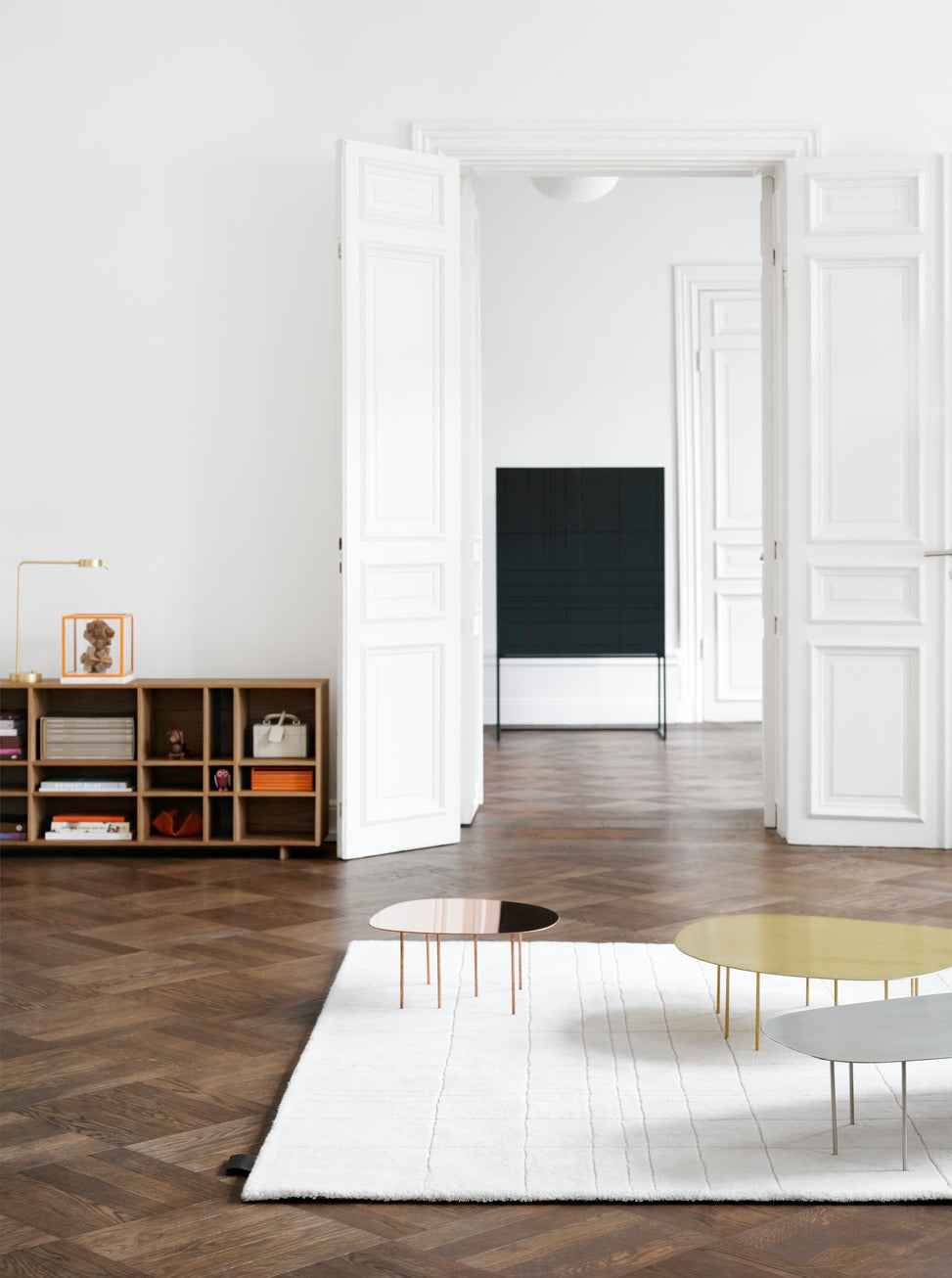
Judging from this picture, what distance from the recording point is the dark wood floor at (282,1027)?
7.33ft

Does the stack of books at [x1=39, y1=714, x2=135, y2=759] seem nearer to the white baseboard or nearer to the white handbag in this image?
the white handbag

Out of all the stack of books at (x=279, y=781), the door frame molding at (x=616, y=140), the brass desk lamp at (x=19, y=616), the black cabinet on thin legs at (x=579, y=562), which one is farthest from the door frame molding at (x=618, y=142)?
the black cabinet on thin legs at (x=579, y=562)

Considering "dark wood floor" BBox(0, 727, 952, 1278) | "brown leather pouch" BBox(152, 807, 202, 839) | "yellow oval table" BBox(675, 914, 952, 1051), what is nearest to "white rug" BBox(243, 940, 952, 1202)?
"dark wood floor" BBox(0, 727, 952, 1278)

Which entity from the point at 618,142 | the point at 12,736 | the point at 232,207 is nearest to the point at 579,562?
the point at 618,142

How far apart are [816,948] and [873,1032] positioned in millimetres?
549

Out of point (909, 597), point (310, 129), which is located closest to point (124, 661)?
point (310, 129)

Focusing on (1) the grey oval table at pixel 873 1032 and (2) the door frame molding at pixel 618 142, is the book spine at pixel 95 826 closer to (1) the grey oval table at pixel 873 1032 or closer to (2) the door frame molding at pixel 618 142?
(2) the door frame molding at pixel 618 142

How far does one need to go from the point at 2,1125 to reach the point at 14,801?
3.12 meters

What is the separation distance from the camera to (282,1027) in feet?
10.9

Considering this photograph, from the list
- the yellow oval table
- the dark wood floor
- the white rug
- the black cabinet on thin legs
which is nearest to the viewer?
the dark wood floor

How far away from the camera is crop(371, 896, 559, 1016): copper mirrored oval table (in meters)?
3.40

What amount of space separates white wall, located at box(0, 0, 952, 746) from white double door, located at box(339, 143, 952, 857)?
16.6 inches

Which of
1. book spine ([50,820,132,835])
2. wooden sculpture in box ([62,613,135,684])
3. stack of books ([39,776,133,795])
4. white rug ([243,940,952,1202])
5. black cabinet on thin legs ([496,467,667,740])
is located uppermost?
black cabinet on thin legs ([496,467,667,740])

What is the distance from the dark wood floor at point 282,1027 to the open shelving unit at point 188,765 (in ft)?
0.51
